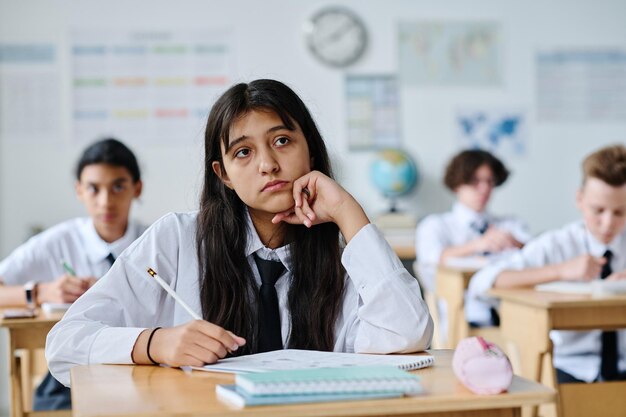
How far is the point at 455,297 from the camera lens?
4023 millimetres

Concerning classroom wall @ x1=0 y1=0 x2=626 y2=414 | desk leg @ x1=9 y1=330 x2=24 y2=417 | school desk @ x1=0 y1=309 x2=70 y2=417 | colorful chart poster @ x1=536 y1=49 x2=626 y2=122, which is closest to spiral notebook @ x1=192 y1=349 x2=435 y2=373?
school desk @ x1=0 y1=309 x2=70 y2=417

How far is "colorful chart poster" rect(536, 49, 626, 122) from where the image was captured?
19.0ft

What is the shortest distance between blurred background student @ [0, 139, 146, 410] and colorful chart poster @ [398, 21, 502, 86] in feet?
8.59

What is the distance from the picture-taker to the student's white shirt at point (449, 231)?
4.96 m

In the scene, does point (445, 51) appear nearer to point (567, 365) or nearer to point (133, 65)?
point (133, 65)

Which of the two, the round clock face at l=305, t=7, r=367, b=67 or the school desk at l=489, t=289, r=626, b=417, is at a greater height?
the round clock face at l=305, t=7, r=367, b=67

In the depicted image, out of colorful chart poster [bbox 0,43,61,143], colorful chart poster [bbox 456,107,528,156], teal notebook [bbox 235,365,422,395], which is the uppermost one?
colorful chart poster [bbox 0,43,61,143]

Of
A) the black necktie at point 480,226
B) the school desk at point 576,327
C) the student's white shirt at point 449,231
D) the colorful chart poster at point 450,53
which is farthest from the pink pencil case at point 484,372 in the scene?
the colorful chart poster at point 450,53

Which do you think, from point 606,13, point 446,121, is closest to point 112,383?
point 446,121

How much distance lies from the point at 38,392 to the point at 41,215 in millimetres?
2279

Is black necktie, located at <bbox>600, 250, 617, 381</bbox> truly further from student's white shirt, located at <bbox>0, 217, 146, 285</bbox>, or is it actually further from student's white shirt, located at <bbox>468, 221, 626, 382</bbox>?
student's white shirt, located at <bbox>0, 217, 146, 285</bbox>

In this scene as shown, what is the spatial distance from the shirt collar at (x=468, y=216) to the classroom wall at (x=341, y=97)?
0.42 meters

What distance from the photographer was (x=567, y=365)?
321 cm

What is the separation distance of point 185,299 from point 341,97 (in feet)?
12.7
